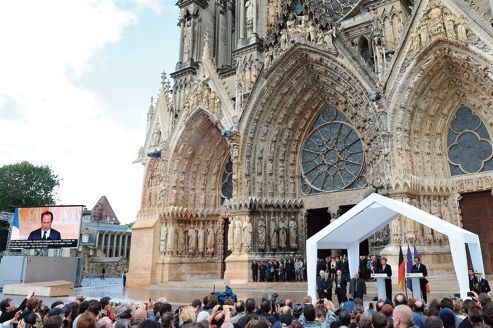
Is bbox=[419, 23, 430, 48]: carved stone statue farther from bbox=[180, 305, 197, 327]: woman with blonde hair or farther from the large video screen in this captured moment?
the large video screen

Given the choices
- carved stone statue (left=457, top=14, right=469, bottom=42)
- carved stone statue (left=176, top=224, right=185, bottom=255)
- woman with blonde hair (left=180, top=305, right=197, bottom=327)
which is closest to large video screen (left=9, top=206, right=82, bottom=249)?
carved stone statue (left=176, top=224, right=185, bottom=255)

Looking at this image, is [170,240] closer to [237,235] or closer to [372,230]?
[237,235]

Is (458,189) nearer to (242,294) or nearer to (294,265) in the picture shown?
(294,265)

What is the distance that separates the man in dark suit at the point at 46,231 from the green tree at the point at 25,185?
18269 mm

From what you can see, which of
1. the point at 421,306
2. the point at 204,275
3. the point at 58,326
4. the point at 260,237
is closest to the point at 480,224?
the point at 260,237

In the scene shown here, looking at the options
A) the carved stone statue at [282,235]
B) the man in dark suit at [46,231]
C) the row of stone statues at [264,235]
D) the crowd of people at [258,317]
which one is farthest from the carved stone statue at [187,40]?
the crowd of people at [258,317]

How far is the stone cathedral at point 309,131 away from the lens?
43.9ft

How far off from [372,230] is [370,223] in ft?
1.82

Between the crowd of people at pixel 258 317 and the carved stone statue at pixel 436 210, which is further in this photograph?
the carved stone statue at pixel 436 210

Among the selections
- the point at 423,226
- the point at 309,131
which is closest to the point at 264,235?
the point at 309,131

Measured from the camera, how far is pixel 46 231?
2112cm

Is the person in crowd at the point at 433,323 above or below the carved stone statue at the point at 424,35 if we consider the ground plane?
below

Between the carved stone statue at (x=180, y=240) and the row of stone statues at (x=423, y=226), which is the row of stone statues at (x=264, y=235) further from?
the row of stone statues at (x=423, y=226)

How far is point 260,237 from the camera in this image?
53.8 ft
